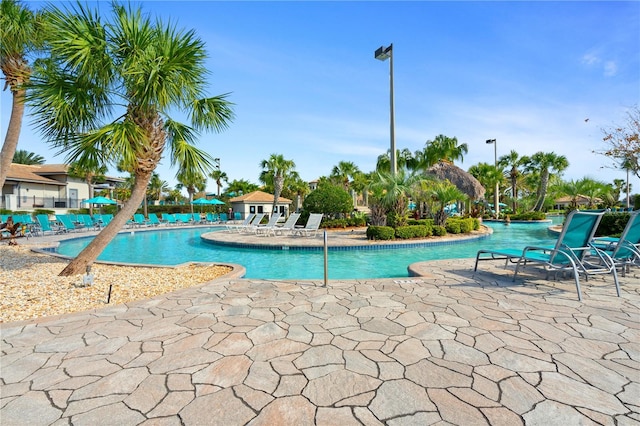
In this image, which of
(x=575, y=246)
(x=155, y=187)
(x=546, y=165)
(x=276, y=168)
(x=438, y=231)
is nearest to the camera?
(x=575, y=246)

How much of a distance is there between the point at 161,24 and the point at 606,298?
27.9 feet

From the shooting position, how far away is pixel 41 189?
90.3 feet

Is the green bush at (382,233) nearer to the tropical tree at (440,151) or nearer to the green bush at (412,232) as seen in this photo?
the green bush at (412,232)

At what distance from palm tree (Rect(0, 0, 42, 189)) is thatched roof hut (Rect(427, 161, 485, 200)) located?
2240 centimetres

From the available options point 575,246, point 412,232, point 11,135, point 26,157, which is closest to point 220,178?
point 26,157

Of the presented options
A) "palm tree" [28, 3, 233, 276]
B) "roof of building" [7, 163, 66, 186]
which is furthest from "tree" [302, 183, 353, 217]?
"roof of building" [7, 163, 66, 186]

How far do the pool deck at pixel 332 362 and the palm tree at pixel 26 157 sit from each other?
5327 centimetres

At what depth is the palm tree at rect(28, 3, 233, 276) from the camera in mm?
5383

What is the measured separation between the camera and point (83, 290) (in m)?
5.09

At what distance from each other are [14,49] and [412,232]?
45.4 ft

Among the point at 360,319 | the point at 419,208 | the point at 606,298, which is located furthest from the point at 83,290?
the point at 419,208

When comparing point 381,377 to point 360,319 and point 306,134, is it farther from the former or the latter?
point 306,134

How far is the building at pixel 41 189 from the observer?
24.7 metres

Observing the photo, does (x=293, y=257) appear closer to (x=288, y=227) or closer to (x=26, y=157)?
(x=288, y=227)
